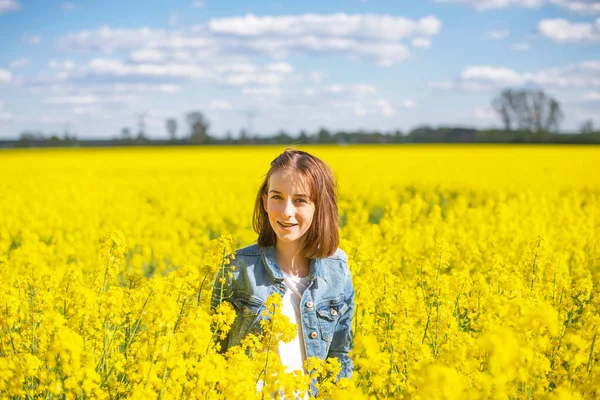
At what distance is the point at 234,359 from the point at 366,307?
1381 mm

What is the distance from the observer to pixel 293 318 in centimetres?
346

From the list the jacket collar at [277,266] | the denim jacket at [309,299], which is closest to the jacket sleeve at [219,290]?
the denim jacket at [309,299]

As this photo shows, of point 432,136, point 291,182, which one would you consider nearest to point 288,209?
point 291,182

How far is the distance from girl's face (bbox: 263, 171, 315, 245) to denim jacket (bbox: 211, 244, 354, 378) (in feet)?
0.62

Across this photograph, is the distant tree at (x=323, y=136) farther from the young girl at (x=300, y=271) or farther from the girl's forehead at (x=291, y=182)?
the girl's forehead at (x=291, y=182)

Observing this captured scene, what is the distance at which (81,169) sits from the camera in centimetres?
2333

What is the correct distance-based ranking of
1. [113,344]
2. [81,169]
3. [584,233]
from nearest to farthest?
[113,344], [584,233], [81,169]

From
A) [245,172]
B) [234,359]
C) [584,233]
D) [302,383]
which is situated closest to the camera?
[302,383]

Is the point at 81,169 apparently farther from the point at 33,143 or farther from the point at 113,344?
the point at 33,143

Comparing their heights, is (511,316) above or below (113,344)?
above

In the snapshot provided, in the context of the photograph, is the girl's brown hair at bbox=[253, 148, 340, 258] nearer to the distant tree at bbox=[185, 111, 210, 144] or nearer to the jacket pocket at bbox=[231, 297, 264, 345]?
the jacket pocket at bbox=[231, 297, 264, 345]

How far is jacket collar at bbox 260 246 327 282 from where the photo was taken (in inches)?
137

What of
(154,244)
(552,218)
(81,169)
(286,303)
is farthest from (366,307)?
(81,169)

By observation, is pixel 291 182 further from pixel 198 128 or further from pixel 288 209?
pixel 198 128
